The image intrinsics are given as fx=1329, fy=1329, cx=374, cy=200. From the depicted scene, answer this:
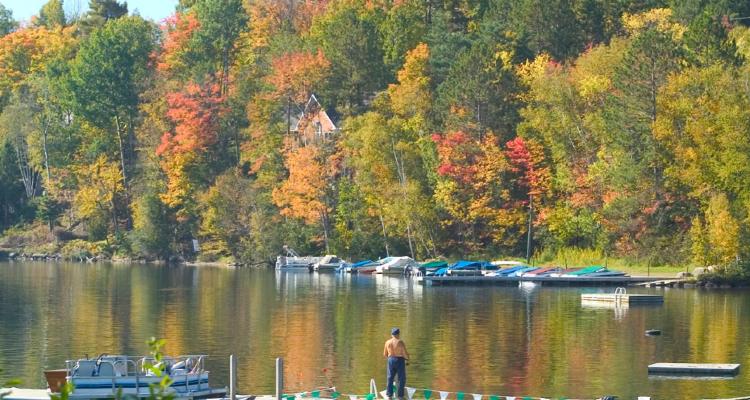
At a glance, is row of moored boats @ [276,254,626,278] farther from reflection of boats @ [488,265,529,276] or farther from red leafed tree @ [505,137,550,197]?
red leafed tree @ [505,137,550,197]

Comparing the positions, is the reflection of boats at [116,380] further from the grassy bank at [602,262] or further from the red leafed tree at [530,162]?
the red leafed tree at [530,162]

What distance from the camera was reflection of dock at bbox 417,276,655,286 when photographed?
9681cm

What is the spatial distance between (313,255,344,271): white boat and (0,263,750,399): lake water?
58.2 feet

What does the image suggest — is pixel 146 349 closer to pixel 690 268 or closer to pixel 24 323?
pixel 24 323

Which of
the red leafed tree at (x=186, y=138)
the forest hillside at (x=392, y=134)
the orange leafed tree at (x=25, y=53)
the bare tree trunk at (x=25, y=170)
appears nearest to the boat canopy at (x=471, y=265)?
the forest hillside at (x=392, y=134)

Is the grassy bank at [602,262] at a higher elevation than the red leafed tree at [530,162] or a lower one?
lower

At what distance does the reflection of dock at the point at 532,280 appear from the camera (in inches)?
3812

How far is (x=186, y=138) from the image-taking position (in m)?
142

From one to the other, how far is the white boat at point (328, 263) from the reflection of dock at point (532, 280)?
61.2 feet

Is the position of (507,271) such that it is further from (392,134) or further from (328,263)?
(392,134)

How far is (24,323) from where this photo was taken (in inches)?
2793

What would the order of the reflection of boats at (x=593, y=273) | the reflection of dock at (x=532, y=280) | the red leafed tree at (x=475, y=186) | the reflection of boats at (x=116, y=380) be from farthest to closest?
the red leafed tree at (x=475, y=186) < the reflection of boats at (x=593, y=273) < the reflection of dock at (x=532, y=280) < the reflection of boats at (x=116, y=380)

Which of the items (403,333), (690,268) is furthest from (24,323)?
(690,268)

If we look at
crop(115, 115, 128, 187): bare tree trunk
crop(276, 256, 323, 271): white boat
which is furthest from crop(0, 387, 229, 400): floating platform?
crop(115, 115, 128, 187): bare tree trunk
